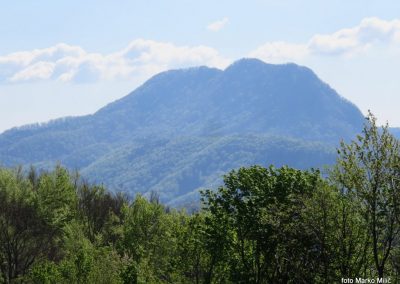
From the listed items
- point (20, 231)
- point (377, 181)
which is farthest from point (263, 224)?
point (20, 231)

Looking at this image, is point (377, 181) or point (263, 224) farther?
point (263, 224)

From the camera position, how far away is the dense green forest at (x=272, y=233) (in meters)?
30.7

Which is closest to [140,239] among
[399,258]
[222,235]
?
[222,235]

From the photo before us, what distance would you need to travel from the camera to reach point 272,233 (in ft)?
131

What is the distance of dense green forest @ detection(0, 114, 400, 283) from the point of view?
101ft

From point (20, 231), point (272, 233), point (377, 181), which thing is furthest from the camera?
point (20, 231)

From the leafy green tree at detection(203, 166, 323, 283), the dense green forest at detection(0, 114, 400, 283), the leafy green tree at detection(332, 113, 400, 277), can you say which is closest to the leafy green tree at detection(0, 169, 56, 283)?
the dense green forest at detection(0, 114, 400, 283)

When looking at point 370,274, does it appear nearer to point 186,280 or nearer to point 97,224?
point 186,280

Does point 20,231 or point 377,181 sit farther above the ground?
point 377,181

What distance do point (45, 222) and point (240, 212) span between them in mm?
37048

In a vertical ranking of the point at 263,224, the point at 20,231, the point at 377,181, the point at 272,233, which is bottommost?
the point at 20,231

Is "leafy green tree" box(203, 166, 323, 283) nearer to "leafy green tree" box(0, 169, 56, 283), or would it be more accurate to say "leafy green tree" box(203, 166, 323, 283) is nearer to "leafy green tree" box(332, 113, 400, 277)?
"leafy green tree" box(332, 113, 400, 277)

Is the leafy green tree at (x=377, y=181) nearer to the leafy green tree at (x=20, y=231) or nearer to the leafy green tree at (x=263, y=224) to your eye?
the leafy green tree at (x=263, y=224)

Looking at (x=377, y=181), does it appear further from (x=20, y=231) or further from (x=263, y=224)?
(x=20, y=231)
